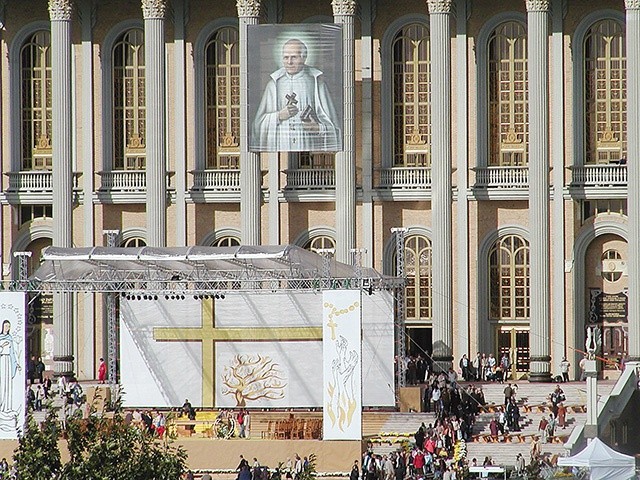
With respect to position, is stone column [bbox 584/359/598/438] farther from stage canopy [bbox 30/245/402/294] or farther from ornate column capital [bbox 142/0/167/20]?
ornate column capital [bbox 142/0/167/20]

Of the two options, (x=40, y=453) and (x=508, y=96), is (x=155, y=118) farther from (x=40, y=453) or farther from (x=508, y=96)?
(x=40, y=453)

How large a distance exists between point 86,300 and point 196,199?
561 centimetres

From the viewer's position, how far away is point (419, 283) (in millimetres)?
76938

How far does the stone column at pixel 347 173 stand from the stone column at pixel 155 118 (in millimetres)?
6165

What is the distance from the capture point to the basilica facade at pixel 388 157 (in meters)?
74.9

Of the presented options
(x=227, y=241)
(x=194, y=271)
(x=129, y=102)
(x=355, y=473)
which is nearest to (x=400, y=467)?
(x=355, y=473)

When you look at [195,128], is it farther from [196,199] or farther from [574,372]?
[574,372]

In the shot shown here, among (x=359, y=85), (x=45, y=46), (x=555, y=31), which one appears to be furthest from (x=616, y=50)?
(x=45, y=46)

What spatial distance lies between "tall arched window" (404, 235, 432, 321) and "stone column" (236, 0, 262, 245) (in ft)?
18.2

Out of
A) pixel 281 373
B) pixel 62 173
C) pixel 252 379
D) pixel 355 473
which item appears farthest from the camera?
Result: pixel 62 173

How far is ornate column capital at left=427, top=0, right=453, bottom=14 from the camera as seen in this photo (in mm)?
74438

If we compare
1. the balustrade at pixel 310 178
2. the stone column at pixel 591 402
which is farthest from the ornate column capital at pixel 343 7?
the stone column at pixel 591 402

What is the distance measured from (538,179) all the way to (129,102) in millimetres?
15601

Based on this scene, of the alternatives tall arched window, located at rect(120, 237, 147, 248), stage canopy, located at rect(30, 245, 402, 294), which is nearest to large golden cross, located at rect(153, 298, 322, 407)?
stage canopy, located at rect(30, 245, 402, 294)
